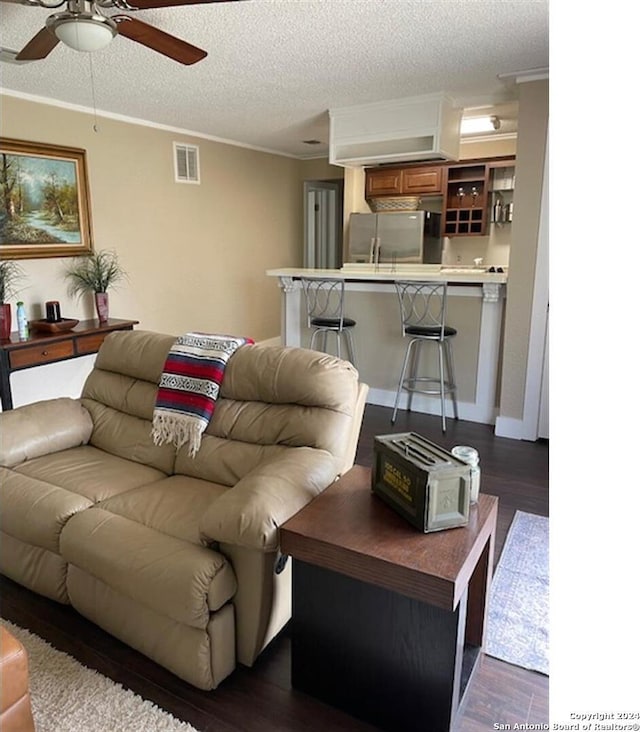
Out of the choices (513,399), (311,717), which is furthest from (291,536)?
(513,399)

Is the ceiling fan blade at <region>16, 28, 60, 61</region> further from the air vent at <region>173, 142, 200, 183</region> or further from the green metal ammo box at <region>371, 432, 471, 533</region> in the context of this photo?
the air vent at <region>173, 142, 200, 183</region>

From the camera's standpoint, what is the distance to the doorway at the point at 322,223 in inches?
272

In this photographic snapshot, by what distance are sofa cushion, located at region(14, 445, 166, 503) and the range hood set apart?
3.17 meters

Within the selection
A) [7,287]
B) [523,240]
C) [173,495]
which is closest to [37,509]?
[173,495]

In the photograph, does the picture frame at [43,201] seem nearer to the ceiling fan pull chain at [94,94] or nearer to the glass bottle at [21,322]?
the ceiling fan pull chain at [94,94]

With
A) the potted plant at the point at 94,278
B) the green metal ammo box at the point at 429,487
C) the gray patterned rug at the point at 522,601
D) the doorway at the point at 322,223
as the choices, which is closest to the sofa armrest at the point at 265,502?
the green metal ammo box at the point at 429,487

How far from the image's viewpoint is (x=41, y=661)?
1728 mm

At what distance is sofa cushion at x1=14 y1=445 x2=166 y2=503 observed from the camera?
2.05 m

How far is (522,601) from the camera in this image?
6.81ft

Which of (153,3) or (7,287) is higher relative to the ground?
(153,3)

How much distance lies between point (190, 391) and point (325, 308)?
8.24 ft

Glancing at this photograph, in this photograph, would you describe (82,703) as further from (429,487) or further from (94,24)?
(94,24)
